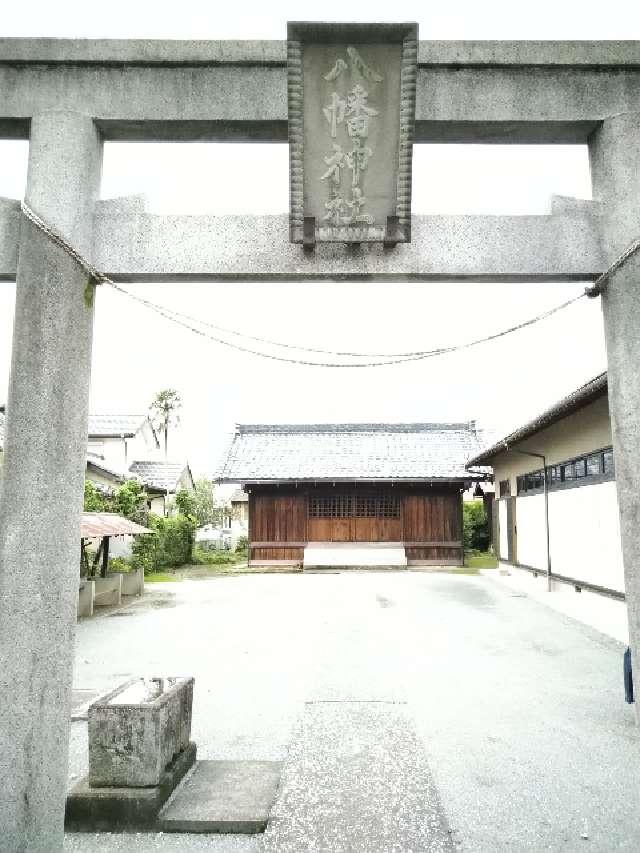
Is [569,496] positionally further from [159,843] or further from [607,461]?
[159,843]

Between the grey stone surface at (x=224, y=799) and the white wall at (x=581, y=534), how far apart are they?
24.0ft

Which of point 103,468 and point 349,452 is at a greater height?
point 349,452

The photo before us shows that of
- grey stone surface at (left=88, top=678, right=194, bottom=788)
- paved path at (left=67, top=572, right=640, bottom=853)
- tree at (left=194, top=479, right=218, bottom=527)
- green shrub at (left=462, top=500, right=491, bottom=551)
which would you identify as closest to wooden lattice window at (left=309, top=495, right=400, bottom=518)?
green shrub at (left=462, top=500, right=491, bottom=551)

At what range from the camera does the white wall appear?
10.2 m

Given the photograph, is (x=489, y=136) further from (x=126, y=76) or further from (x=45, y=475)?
(x=45, y=475)

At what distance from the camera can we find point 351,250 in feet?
12.7

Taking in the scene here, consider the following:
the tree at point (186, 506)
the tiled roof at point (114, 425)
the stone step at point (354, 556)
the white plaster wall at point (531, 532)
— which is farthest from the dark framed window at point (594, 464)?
the tiled roof at point (114, 425)

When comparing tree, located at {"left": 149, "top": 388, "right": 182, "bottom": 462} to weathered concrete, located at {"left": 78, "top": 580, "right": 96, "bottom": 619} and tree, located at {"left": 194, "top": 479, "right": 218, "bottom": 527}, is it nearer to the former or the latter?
tree, located at {"left": 194, "top": 479, "right": 218, "bottom": 527}

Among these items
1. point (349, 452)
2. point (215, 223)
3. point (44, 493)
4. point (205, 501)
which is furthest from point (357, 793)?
point (205, 501)

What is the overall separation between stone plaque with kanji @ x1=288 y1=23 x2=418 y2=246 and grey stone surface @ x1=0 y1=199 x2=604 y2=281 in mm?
170

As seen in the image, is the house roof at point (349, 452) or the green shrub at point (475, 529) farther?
the green shrub at point (475, 529)

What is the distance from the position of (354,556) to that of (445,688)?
47.6 ft

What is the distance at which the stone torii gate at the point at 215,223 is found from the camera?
3600 mm

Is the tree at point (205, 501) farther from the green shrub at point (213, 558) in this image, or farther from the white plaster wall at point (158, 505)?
the green shrub at point (213, 558)
